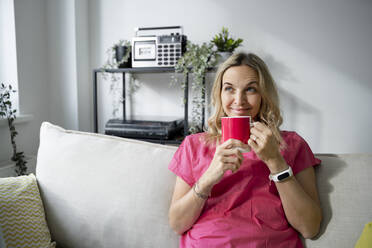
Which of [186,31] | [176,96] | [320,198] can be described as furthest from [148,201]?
[186,31]

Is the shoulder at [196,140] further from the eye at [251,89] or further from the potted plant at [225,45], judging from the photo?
the potted plant at [225,45]

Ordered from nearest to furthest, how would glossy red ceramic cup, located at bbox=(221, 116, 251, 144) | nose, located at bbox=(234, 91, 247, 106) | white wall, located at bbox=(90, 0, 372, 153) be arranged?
glossy red ceramic cup, located at bbox=(221, 116, 251, 144), nose, located at bbox=(234, 91, 247, 106), white wall, located at bbox=(90, 0, 372, 153)

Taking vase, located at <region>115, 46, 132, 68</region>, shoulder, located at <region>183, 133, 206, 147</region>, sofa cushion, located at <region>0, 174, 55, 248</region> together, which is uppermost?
vase, located at <region>115, 46, 132, 68</region>

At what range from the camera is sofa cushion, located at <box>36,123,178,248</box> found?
0.98 m

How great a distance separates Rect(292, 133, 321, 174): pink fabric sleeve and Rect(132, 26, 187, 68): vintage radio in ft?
4.44

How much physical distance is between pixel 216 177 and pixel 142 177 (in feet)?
1.02

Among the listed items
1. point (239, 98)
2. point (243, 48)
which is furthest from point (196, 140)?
point (243, 48)

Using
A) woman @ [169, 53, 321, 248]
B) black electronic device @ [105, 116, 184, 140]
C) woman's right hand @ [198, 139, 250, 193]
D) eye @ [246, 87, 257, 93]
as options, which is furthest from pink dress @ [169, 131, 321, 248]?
black electronic device @ [105, 116, 184, 140]

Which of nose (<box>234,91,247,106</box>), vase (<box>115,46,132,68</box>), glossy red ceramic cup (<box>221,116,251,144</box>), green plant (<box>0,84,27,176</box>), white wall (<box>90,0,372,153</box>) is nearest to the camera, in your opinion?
glossy red ceramic cup (<box>221,116,251,144</box>)

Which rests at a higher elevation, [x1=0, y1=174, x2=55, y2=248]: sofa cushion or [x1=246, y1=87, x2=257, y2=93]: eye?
[x1=246, y1=87, x2=257, y2=93]: eye

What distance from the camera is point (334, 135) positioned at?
2207 mm

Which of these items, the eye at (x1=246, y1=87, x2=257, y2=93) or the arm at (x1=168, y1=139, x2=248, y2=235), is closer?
the arm at (x1=168, y1=139, x2=248, y2=235)

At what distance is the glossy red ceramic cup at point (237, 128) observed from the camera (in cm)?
78

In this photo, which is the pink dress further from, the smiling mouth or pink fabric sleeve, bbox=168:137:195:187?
the smiling mouth
